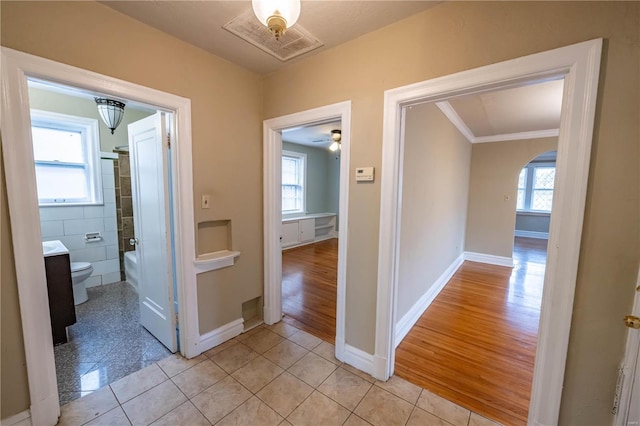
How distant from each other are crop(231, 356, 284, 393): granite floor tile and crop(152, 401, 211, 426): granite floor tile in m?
0.32

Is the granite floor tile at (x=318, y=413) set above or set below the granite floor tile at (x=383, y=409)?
below

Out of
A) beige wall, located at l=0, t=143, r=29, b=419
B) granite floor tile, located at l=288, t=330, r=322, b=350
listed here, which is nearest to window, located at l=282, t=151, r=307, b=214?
granite floor tile, located at l=288, t=330, r=322, b=350

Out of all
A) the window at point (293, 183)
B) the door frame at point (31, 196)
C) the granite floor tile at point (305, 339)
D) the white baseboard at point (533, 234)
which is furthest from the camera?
the white baseboard at point (533, 234)

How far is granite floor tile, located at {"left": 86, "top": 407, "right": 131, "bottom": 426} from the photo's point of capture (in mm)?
1479

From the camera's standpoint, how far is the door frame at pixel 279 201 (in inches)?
75.8

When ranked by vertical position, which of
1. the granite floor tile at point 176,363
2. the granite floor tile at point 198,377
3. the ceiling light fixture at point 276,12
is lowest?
the granite floor tile at point 198,377

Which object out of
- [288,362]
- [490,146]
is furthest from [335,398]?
[490,146]

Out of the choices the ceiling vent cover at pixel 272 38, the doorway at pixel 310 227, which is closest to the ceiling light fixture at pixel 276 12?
the ceiling vent cover at pixel 272 38

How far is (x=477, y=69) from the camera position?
4.50 feet

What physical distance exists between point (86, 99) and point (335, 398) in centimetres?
450

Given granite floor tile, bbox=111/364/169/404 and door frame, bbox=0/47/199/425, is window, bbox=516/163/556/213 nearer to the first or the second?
granite floor tile, bbox=111/364/169/404

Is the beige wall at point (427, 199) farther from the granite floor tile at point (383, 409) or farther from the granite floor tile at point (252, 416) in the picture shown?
the granite floor tile at point (252, 416)

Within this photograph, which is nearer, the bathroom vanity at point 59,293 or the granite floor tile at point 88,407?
the granite floor tile at point 88,407

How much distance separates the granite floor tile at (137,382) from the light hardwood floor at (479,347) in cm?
184
